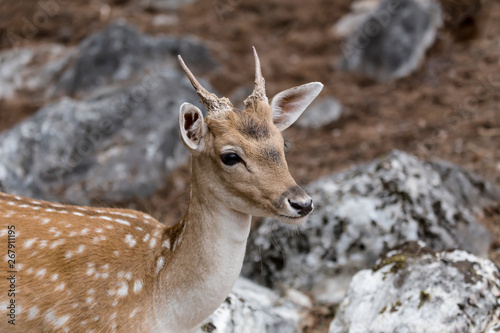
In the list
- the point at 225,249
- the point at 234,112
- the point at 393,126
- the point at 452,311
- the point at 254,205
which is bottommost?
the point at 393,126

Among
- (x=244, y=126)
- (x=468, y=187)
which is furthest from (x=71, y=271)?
(x=468, y=187)

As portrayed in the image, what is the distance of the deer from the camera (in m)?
3.23

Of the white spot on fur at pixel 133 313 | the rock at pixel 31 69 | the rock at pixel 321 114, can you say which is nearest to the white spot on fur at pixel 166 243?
the white spot on fur at pixel 133 313

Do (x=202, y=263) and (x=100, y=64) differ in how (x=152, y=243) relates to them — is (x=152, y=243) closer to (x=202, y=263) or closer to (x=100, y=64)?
(x=202, y=263)

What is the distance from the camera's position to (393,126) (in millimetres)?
8055

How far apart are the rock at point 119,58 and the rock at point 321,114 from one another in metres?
A: 2.45

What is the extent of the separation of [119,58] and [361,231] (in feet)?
20.6

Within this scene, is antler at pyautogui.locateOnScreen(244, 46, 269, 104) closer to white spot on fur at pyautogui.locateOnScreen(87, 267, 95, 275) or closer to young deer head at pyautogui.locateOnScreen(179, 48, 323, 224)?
young deer head at pyautogui.locateOnScreen(179, 48, 323, 224)

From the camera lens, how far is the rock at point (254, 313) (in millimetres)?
4062

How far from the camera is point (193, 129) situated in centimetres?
331

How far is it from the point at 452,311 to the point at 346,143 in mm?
4312

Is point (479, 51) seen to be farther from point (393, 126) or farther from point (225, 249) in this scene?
point (225, 249)

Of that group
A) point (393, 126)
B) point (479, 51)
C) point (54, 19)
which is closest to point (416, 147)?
point (393, 126)

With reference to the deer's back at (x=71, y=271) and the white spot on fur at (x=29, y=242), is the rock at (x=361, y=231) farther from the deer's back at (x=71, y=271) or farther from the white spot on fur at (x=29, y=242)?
the white spot on fur at (x=29, y=242)
